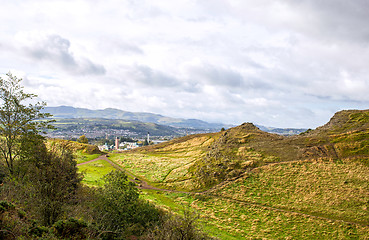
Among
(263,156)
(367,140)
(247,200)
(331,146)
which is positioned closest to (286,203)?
(247,200)

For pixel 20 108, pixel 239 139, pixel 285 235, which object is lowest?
pixel 285 235

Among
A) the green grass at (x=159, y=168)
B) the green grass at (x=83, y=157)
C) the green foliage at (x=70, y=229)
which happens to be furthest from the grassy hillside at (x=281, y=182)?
the green foliage at (x=70, y=229)

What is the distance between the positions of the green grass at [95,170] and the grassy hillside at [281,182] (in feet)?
33.3

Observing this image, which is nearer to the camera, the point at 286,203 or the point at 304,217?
the point at 304,217

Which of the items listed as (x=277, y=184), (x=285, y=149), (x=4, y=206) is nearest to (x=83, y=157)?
(x=277, y=184)

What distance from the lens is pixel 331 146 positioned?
6456 cm

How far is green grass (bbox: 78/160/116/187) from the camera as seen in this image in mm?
65075

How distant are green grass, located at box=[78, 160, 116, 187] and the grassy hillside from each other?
1017 centimetres

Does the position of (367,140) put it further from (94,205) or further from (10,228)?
(10,228)

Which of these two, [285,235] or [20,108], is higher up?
[20,108]

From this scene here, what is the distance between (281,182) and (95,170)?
63.8 m

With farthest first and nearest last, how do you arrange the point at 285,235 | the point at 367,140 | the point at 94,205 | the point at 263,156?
1. the point at 263,156
2. the point at 367,140
3. the point at 285,235
4. the point at 94,205

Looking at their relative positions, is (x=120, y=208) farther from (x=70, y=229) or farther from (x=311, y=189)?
(x=311, y=189)

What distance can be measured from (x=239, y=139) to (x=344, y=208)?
40561 mm
